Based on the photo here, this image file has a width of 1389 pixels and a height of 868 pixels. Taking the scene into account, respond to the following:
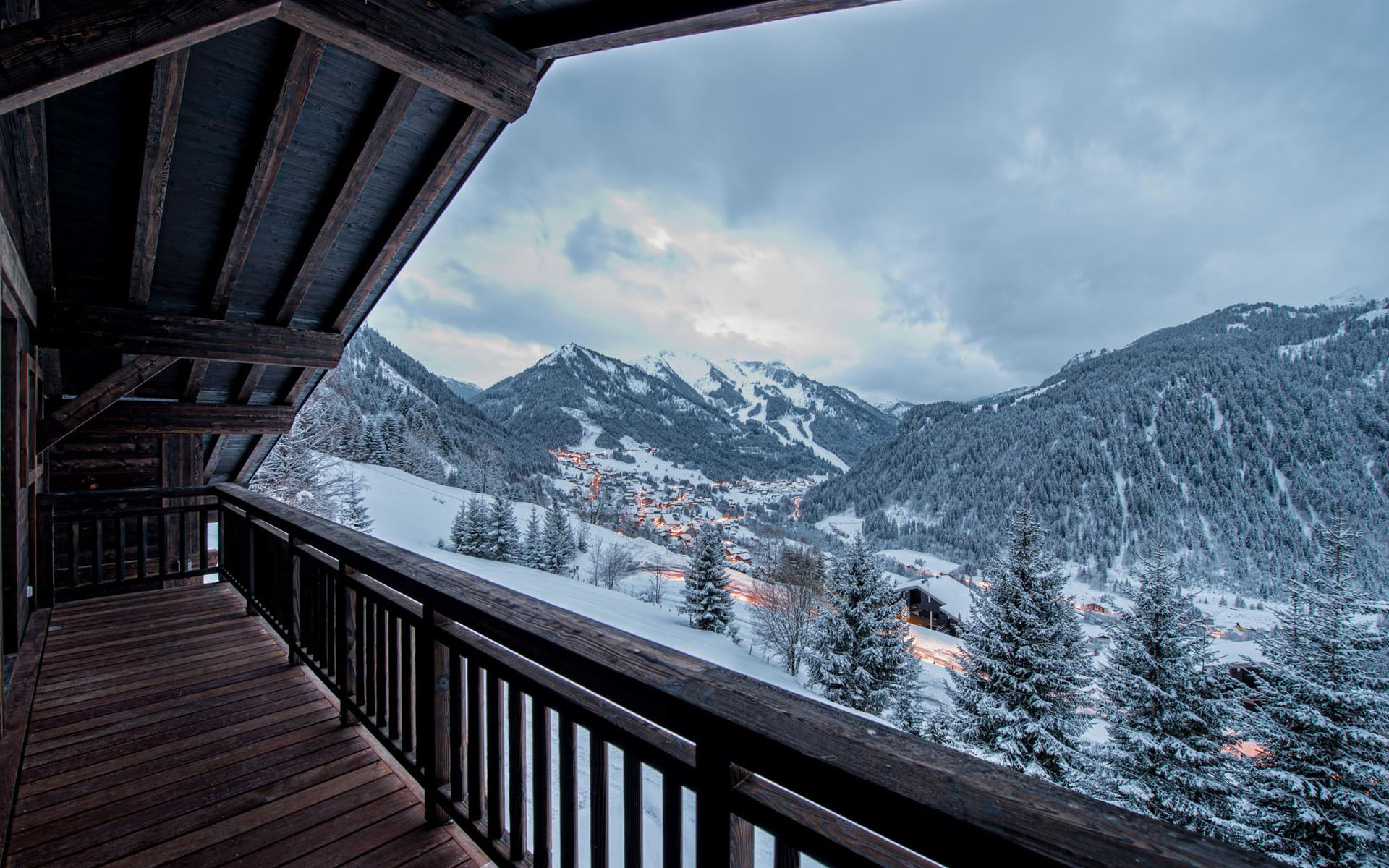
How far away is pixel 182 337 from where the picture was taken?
4.77m

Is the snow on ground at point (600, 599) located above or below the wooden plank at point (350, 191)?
below

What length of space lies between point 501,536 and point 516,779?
28.2 metres

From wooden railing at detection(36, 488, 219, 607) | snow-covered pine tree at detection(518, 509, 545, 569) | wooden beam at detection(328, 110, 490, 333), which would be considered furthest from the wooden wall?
snow-covered pine tree at detection(518, 509, 545, 569)

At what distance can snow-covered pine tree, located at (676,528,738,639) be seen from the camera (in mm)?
22859

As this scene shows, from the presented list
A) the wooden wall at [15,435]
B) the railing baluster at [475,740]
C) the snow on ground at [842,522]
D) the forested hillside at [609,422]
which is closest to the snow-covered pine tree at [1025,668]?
the railing baluster at [475,740]

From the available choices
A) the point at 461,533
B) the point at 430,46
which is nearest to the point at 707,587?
the point at 461,533

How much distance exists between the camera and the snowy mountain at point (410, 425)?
100 ft

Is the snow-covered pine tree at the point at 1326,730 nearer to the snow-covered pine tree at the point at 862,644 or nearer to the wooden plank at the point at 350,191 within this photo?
the snow-covered pine tree at the point at 862,644

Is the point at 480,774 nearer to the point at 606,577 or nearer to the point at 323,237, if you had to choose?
the point at 323,237

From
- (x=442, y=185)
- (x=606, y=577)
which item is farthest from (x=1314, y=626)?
(x=606, y=577)

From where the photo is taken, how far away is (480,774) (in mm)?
2066

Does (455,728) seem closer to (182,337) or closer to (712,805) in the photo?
(712,805)

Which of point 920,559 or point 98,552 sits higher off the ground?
point 98,552

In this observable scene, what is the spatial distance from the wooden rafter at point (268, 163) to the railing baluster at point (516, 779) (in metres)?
3.39
